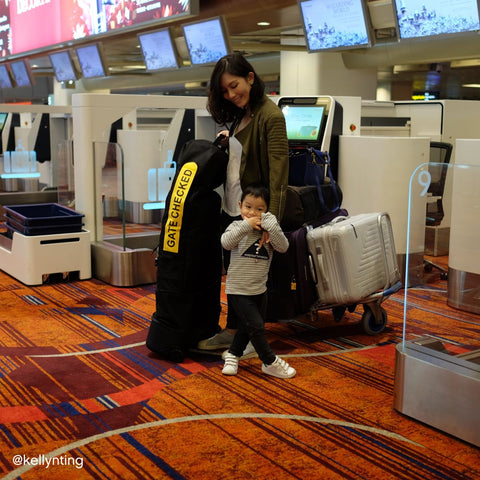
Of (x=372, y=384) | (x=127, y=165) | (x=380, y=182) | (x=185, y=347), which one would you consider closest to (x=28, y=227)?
(x=127, y=165)

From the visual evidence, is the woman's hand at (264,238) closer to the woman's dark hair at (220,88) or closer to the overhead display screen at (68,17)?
the woman's dark hair at (220,88)

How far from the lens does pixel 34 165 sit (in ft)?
27.0

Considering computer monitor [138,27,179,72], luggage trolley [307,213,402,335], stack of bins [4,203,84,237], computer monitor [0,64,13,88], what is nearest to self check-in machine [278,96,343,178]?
luggage trolley [307,213,402,335]

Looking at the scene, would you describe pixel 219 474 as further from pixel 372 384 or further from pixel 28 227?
pixel 28 227

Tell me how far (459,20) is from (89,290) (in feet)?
11.6

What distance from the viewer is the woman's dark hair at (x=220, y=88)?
10.3 ft

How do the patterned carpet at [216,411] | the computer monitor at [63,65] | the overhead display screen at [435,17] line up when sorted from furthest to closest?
the computer monitor at [63,65]
the overhead display screen at [435,17]
the patterned carpet at [216,411]

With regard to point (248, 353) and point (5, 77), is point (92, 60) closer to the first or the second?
point (5, 77)

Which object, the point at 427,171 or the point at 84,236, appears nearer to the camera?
the point at 427,171

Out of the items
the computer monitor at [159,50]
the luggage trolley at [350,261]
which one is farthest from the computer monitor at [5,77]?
the luggage trolley at [350,261]

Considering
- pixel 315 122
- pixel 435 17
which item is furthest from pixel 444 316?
pixel 435 17

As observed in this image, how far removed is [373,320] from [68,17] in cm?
736

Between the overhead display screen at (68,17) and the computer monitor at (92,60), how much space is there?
0.45 metres

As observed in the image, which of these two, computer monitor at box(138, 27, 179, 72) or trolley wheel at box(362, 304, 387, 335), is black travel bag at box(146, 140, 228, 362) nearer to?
trolley wheel at box(362, 304, 387, 335)
